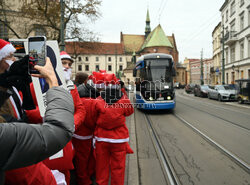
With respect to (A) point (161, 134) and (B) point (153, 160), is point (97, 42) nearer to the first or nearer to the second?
(A) point (161, 134)

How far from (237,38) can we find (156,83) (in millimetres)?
26358

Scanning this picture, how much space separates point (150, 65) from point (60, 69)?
9.25 metres

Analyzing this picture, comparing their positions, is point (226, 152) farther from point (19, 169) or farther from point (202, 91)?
point (202, 91)

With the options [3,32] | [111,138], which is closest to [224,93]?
[111,138]

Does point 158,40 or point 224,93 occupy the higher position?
point 158,40

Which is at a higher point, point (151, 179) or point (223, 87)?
point (223, 87)

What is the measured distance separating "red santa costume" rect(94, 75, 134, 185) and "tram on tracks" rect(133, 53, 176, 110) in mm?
7492

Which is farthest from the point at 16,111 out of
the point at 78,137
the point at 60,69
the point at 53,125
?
the point at 78,137

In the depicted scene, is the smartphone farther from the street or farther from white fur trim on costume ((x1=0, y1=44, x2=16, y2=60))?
the street

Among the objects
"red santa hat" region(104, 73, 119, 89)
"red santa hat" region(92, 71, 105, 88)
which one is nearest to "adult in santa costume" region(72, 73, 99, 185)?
"red santa hat" region(92, 71, 105, 88)

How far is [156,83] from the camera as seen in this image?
10570 mm

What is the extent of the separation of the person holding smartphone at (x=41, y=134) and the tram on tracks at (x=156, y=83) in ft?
30.7

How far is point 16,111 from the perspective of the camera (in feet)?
5.34

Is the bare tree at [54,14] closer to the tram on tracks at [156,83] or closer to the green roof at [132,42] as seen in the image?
the tram on tracks at [156,83]
